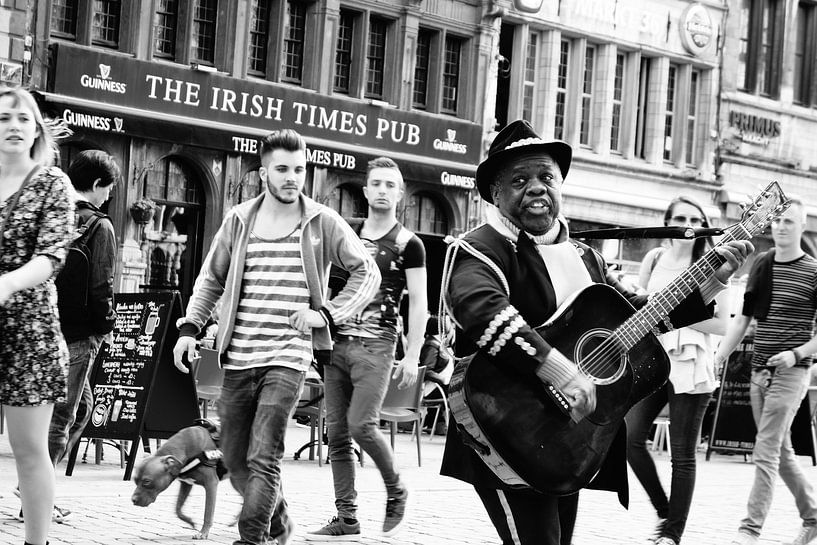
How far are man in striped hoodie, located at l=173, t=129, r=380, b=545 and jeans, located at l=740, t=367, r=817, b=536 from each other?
9.44 ft

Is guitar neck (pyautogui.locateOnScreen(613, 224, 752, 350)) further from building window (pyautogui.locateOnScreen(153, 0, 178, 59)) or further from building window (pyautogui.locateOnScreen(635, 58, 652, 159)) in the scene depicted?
building window (pyautogui.locateOnScreen(635, 58, 652, 159))

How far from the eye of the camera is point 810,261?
9.30 meters

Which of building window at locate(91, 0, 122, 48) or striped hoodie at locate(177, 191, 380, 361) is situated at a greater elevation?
building window at locate(91, 0, 122, 48)

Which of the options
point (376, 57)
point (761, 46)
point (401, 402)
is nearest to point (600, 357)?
point (401, 402)

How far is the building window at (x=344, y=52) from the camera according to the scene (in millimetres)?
28203

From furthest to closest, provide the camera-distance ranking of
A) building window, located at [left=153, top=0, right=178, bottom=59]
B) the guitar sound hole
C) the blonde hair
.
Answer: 1. building window, located at [left=153, top=0, right=178, bottom=59]
2. the blonde hair
3. the guitar sound hole

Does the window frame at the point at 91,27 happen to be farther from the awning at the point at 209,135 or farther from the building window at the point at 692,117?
the building window at the point at 692,117

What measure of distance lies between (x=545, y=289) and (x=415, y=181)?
23769 millimetres

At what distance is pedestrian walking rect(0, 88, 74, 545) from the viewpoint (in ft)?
19.9

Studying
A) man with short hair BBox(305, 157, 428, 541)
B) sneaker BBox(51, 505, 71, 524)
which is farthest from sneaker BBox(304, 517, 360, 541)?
sneaker BBox(51, 505, 71, 524)

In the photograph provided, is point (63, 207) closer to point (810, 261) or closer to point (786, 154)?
point (810, 261)

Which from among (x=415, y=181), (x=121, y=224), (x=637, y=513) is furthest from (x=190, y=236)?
(x=637, y=513)

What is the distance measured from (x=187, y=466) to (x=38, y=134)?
2212mm

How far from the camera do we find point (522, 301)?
5.39 metres
